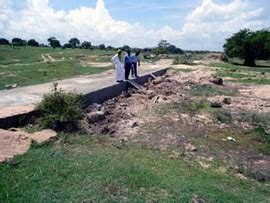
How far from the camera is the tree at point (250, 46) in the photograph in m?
43.4

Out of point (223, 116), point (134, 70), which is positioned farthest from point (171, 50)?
point (223, 116)

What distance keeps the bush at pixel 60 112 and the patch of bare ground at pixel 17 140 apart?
0.41m

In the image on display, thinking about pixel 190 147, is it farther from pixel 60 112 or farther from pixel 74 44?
pixel 74 44

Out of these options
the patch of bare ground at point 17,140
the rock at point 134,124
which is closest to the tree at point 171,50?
the rock at point 134,124

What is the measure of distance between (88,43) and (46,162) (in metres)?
78.0

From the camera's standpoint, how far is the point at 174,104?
45.7ft

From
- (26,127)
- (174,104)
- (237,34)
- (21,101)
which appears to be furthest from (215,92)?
(237,34)

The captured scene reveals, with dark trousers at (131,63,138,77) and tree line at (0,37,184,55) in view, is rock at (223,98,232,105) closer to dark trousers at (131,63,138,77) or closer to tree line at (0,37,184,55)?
dark trousers at (131,63,138,77)

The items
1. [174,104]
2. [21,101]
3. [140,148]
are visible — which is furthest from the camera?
[174,104]

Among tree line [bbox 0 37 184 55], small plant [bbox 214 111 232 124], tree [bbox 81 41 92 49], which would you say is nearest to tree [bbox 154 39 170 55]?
tree line [bbox 0 37 184 55]

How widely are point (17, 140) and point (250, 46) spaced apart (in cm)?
3920

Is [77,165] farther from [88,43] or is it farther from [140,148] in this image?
[88,43]

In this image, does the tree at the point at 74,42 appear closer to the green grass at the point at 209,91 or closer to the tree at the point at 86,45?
the tree at the point at 86,45

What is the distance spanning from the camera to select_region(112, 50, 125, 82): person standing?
15.4 metres
